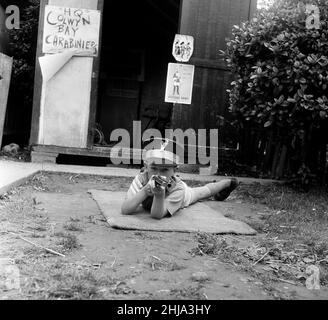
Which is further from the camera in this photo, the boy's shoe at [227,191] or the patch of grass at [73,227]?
the boy's shoe at [227,191]

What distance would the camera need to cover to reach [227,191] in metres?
6.30

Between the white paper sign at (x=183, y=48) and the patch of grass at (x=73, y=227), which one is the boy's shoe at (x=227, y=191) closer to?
the patch of grass at (x=73, y=227)

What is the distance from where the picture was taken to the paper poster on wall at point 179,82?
8.19 metres

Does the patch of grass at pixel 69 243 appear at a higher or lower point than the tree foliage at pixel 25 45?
lower

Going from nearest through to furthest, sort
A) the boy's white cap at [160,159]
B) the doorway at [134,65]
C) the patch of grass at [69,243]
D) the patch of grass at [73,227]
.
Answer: the patch of grass at [69,243], the patch of grass at [73,227], the boy's white cap at [160,159], the doorway at [134,65]

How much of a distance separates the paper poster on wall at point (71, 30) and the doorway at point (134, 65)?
13.1ft

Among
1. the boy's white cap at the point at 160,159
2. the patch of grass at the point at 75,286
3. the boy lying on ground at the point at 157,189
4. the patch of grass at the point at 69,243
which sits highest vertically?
the boy's white cap at the point at 160,159

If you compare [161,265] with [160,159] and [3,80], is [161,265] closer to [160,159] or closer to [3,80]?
[160,159]

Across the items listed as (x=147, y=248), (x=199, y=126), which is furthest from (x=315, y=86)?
(x=147, y=248)

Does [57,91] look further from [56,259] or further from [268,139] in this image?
[56,259]

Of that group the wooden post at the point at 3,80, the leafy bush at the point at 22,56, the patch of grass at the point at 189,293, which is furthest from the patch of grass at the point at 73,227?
the leafy bush at the point at 22,56

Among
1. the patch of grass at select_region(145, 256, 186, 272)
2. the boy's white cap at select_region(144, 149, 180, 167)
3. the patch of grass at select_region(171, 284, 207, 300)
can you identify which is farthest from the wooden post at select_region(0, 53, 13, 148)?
the patch of grass at select_region(171, 284, 207, 300)

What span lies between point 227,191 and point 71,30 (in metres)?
3.86

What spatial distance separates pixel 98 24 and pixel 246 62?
8.73 ft
